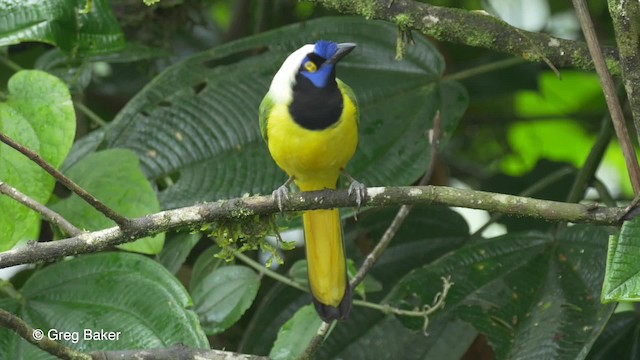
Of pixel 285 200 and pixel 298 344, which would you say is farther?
pixel 298 344

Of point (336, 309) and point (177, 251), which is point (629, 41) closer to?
point (336, 309)

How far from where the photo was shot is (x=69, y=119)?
2.18 metres

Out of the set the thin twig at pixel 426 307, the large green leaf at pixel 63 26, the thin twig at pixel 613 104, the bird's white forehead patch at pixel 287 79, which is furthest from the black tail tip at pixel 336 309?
the large green leaf at pixel 63 26

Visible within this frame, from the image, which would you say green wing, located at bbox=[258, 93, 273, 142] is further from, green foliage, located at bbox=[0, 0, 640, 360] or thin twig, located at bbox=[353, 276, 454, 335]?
thin twig, located at bbox=[353, 276, 454, 335]

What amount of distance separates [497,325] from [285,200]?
0.79 m

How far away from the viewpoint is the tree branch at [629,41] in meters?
1.75

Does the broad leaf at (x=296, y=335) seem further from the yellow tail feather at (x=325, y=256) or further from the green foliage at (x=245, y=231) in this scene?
the green foliage at (x=245, y=231)

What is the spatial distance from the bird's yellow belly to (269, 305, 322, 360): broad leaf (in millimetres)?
345

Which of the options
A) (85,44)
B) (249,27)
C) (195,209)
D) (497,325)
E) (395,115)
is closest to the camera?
(195,209)

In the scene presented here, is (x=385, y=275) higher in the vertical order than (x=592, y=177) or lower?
lower

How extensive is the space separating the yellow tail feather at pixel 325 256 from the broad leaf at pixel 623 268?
0.78 meters

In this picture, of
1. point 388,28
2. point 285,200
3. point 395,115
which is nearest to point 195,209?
point 285,200

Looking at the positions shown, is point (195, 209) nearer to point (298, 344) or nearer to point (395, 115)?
point (298, 344)

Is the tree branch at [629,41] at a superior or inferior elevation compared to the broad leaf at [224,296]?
superior
